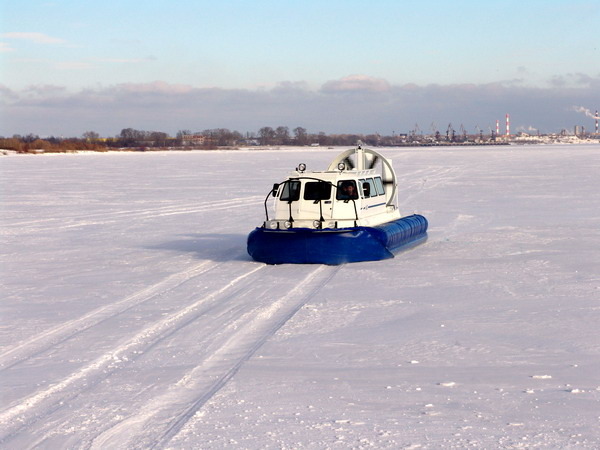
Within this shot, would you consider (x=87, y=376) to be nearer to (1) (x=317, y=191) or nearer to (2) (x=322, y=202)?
(2) (x=322, y=202)

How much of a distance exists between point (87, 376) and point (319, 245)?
19.7 ft

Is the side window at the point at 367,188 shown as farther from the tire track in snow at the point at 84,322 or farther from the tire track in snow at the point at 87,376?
the tire track in snow at the point at 87,376

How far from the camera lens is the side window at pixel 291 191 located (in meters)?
13.1

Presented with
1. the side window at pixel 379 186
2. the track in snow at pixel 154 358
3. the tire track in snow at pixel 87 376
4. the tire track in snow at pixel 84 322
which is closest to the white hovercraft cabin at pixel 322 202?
the side window at pixel 379 186

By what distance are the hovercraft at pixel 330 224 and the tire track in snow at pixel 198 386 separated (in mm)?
2684

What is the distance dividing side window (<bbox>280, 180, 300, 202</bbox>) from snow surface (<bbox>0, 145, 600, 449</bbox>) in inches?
46.7

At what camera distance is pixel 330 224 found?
1261cm

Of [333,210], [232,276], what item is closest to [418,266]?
[333,210]

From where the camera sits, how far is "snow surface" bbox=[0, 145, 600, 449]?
543cm

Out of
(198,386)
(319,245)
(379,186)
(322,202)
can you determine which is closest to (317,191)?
(322,202)

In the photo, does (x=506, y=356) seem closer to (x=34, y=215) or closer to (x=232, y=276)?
(x=232, y=276)

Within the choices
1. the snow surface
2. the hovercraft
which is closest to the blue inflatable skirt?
the hovercraft

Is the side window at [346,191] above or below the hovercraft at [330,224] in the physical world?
above

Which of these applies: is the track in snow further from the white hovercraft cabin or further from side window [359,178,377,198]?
side window [359,178,377,198]
